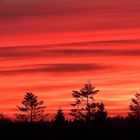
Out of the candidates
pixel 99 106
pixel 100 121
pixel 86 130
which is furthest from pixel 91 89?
pixel 86 130

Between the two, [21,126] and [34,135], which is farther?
[21,126]

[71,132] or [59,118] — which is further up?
[59,118]

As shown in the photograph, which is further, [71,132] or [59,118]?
[59,118]

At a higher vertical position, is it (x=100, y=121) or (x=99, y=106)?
(x=99, y=106)

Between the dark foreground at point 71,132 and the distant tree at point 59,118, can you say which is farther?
the distant tree at point 59,118

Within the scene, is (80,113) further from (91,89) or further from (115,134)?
(115,134)

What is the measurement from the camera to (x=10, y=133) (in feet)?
213

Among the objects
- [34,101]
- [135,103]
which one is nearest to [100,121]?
[34,101]

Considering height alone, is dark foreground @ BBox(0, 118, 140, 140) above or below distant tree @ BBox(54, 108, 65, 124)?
below

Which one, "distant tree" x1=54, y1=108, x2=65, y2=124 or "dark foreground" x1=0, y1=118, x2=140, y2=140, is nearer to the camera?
"dark foreground" x1=0, y1=118, x2=140, y2=140

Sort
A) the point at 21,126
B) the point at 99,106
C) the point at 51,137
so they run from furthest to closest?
the point at 99,106, the point at 21,126, the point at 51,137

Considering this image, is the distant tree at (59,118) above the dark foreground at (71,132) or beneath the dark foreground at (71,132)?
above

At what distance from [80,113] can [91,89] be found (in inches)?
168

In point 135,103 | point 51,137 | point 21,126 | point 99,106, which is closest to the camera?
point 51,137
